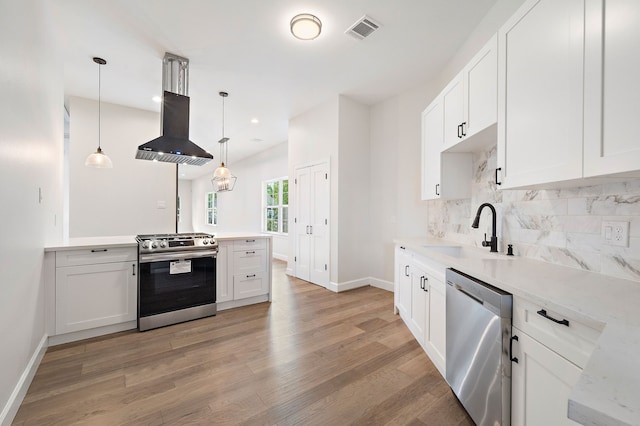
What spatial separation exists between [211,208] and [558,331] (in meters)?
12.2

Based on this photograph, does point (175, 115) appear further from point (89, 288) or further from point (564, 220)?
point (564, 220)

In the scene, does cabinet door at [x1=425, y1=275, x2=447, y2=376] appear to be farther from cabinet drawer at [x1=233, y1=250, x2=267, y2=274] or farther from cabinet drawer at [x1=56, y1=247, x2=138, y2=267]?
cabinet drawer at [x1=56, y1=247, x2=138, y2=267]

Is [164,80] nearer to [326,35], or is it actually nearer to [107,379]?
[326,35]

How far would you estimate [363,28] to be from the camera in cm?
281

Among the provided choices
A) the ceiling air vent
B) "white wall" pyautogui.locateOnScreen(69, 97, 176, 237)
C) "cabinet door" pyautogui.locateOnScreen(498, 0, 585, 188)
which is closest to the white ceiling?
the ceiling air vent

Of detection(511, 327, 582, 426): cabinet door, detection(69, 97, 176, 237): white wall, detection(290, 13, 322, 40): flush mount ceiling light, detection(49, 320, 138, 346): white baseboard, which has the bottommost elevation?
detection(49, 320, 138, 346): white baseboard

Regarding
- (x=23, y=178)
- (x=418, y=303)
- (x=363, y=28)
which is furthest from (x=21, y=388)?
(x=363, y=28)

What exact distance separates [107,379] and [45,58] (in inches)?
109

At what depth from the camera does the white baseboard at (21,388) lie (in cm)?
156

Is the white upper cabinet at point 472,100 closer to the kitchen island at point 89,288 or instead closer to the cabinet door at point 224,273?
the cabinet door at point 224,273

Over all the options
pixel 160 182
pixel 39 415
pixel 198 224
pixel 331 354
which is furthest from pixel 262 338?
pixel 198 224

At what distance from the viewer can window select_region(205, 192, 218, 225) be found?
11421 millimetres

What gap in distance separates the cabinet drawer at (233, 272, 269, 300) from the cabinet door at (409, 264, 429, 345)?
6.48ft

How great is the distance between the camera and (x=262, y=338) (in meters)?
2.72
